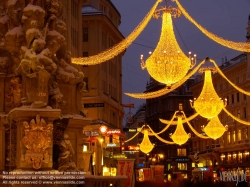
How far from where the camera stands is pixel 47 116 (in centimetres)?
1902

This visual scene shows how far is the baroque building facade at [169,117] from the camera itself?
114875 millimetres

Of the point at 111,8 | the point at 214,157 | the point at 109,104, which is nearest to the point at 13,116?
the point at 109,104

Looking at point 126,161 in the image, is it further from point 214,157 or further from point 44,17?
point 214,157

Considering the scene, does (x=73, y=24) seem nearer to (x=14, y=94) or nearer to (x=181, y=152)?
(x=14, y=94)

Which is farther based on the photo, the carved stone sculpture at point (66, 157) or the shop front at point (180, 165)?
the shop front at point (180, 165)

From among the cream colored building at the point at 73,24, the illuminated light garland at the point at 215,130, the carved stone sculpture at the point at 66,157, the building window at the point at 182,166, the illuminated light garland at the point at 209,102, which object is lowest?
the building window at the point at 182,166

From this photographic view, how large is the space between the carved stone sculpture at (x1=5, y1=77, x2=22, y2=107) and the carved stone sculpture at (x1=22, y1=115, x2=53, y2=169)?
1523 mm

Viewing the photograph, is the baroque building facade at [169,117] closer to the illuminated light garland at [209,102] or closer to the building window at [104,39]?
the building window at [104,39]

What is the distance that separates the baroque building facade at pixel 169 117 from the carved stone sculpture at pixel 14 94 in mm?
90159

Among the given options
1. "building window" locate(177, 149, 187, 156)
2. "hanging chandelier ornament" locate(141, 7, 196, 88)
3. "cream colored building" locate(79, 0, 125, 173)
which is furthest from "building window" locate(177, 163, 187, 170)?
"hanging chandelier ornament" locate(141, 7, 196, 88)

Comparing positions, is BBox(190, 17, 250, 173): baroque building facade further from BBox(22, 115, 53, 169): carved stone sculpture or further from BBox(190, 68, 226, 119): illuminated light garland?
BBox(22, 115, 53, 169): carved stone sculpture

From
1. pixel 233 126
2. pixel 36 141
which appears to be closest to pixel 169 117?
pixel 233 126

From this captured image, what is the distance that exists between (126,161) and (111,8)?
49.7 meters

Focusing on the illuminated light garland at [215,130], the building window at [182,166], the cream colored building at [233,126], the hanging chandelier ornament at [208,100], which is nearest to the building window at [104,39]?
the cream colored building at [233,126]
